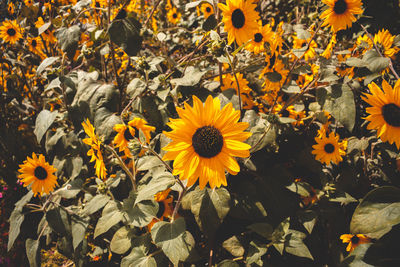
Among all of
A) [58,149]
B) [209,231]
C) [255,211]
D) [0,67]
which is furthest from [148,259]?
[0,67]

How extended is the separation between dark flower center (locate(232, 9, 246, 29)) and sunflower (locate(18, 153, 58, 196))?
163 cm

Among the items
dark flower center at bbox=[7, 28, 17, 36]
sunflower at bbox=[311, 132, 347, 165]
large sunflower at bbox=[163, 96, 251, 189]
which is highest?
dark flower center at bbox=[7, 28, 17, 36]

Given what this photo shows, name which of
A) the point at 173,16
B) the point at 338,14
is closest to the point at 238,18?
the point at 338,14

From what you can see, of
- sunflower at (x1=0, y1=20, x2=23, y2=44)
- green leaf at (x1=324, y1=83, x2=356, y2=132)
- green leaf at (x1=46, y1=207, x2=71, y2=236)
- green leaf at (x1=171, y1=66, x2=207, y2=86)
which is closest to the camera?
green leaf at (x1=324, y1=83, x2=356, y2=132)

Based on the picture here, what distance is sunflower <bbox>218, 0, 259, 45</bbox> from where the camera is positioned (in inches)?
57.6

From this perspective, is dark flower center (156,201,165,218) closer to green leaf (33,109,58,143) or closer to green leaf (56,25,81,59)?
green leaf (33,109,58,143)

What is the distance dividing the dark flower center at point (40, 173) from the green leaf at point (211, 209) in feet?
4.04

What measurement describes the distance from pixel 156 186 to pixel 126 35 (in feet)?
3.04

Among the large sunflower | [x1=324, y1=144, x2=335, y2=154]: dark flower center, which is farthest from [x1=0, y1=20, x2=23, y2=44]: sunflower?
[x1=324, y1=144, x2=335, y2=154]: dark flower center

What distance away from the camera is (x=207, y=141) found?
47.4 inches

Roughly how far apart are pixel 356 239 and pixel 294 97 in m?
1.11

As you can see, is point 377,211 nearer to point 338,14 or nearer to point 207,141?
point 207,141

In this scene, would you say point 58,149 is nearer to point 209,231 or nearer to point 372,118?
point 209,231

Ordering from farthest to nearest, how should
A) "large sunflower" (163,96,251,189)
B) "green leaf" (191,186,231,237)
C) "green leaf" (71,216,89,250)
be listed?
"green leaf" (71,216,89,250) → "green leaf" (191,186,231,237) → "large sunflower" (163,96,251,189)
